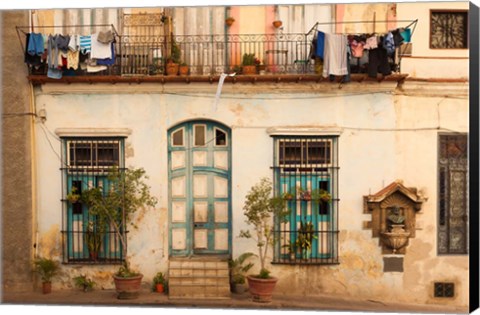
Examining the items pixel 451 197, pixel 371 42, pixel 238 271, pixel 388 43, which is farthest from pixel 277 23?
pixel 238 271

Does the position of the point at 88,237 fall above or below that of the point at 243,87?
below

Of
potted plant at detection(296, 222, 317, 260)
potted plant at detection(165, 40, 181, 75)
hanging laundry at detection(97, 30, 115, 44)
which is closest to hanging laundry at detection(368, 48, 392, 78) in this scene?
potted plant at detection(296, 222, 317, 260)

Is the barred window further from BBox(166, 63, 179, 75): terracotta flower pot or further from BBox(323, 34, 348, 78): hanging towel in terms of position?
BBox(166, 63, 179, 75): terracotta flower pot

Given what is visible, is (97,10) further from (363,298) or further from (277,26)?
(363,298)

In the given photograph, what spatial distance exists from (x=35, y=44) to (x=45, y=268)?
3.60 metres

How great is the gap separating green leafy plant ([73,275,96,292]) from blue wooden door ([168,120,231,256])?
1.39 m

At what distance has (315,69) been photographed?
10.5m

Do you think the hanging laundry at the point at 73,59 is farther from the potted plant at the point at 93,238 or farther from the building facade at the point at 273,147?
the potted plant at the point at 93,238

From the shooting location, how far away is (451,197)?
34.4ft

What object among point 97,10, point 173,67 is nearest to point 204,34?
point 173,67

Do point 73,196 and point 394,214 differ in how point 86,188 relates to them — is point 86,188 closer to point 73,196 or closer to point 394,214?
point 73,196

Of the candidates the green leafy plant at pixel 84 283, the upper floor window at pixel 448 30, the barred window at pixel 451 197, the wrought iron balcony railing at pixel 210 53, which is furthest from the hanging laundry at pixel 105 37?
the barred window at pixel 451 197

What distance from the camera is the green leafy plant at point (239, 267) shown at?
34.5 feet

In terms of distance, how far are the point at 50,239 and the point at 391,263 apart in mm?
5592
